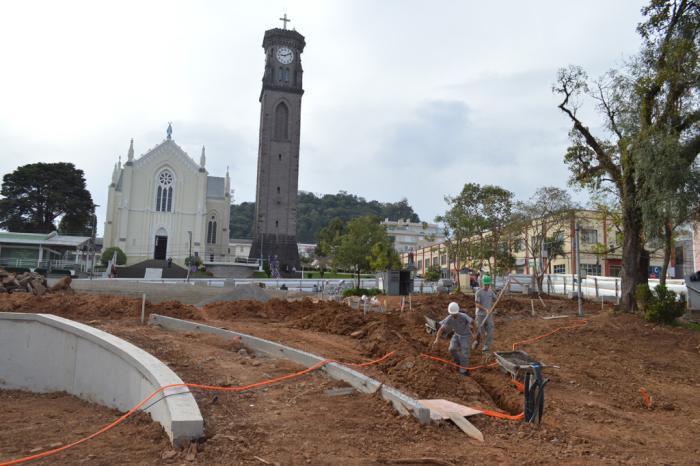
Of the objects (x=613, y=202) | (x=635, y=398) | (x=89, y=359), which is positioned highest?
(x=613, y=202)

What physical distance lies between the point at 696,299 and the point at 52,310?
21.4 m

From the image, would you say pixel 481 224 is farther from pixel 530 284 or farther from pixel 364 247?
pixel 364 247

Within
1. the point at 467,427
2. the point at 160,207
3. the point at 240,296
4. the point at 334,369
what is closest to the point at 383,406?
the point at 467,427

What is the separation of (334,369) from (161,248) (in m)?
46.5

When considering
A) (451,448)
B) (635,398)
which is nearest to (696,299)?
(635,398)

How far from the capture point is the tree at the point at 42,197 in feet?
158

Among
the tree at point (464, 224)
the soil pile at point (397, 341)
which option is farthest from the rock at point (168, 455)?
the tree at point (464, 224)

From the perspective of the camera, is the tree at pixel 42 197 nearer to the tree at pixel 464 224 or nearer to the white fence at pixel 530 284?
the white fence at pixel 530 284

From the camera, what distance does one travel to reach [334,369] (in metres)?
6.66

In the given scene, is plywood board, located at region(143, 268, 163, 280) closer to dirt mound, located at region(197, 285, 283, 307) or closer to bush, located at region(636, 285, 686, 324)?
dirt mound, located at region(197, 285, 283, 307)

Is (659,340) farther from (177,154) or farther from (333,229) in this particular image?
(333,229)

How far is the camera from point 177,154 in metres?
51.0

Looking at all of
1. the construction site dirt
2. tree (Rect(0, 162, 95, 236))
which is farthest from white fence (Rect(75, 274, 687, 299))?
tree (Rect(0, 162, 95, 236))

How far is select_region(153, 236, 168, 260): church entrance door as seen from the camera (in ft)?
161
